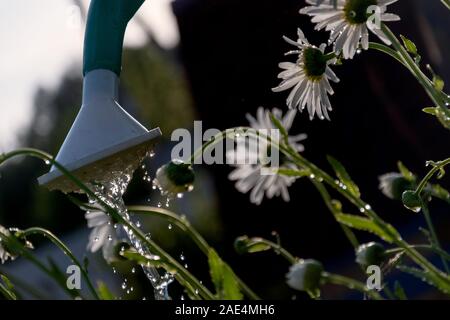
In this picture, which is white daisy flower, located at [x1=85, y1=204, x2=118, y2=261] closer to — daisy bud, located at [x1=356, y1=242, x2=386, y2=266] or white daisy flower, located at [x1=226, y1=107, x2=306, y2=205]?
white daisy flower, located at [x1=226, y1=107, x2=306, y2=205]

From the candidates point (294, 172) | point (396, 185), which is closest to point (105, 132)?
point (294, 172)

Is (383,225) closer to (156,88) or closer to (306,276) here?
(306,276)

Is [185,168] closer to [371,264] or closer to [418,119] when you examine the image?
[371,264]

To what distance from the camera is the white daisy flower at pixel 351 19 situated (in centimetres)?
53

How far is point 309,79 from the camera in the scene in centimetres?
63

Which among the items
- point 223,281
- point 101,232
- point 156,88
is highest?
point 156,88

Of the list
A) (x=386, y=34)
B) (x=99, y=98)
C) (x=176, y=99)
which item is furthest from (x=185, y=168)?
(x=176, y=99)

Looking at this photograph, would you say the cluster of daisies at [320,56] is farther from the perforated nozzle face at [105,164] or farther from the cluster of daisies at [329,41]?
the perforated nozzle face at [105,164]

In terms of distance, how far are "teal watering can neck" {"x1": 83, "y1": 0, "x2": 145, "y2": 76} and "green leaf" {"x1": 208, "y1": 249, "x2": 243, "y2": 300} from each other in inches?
7.8

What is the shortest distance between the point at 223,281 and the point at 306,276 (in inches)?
2.4

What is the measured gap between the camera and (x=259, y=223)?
3.29 m

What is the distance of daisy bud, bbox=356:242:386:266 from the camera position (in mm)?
522

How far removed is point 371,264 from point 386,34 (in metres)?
0.13

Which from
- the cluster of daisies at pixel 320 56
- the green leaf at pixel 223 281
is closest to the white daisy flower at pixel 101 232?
the cluster of daisies at pixel 320 56
